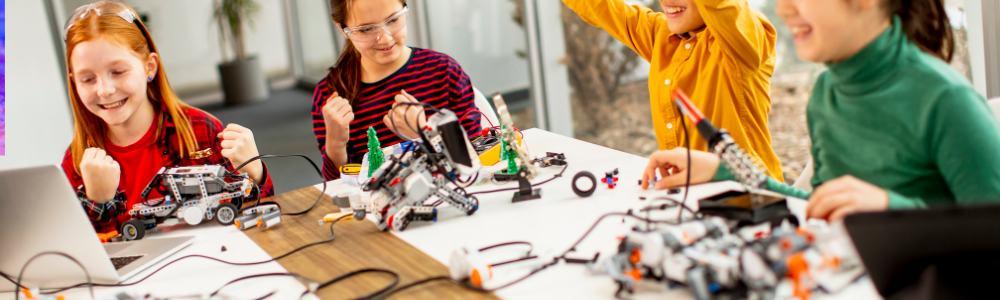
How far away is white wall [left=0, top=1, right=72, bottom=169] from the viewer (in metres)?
3.62

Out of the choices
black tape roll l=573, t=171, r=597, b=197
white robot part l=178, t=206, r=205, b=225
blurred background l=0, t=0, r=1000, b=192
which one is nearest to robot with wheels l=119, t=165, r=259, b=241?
white robot part l=178, t=206, r=205, b=225

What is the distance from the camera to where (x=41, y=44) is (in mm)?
3896

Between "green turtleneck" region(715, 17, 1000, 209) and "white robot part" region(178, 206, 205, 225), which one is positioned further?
"white robot part" region(178, 206, 205, 225)

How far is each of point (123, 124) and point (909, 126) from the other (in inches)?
67.1

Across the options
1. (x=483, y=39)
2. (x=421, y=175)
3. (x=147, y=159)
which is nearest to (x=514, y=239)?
(x=421, y=175)

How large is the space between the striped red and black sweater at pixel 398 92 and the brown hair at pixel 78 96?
0.36m

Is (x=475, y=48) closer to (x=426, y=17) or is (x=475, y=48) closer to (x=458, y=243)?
(x=426, y=17)

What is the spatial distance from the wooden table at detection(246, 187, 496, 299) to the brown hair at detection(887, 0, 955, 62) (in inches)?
29.9

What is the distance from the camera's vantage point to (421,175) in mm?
1638

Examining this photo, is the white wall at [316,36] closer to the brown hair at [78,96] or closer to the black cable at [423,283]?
the brown hair at [78,96]

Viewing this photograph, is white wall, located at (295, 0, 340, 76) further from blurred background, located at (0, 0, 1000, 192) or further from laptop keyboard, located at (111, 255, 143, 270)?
laptop keyboard, located at (111, 255, 143, 270)

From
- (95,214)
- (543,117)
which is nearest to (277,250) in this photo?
(95,214)

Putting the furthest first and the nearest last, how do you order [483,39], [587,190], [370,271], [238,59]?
1. [238,59]
2. [483,39]
3. [587,190]
4. [370,271]

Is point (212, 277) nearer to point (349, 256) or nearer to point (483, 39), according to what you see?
point (349, 256)
